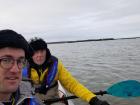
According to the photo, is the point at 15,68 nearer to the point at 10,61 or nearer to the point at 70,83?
the point at 10,61

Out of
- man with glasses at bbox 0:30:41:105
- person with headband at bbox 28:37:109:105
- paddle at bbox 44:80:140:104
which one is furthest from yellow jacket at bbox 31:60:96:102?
man with glasses at bbox 0:30:41:105

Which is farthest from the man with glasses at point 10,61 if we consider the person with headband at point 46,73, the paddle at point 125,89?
the paddle at point 125,89

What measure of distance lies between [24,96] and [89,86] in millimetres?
8387

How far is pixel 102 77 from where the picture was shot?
12.1 meters

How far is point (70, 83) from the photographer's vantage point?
4062 millimetres

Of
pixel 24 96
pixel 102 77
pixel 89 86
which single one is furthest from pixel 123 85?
pixel 102 77

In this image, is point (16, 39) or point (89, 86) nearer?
point (16, 39)

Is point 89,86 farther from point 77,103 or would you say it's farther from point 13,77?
point 13,77

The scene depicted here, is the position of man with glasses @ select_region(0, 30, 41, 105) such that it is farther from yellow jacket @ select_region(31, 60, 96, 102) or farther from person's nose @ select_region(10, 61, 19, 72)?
yellow jacket @ select_region(31, 60, 96, 102)

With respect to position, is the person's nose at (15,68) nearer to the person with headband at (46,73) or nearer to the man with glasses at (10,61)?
the man with glasses at (10,61)

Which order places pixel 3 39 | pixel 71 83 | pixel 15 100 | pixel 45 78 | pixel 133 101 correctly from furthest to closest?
pixel 133 101 < pixel 45 78 < pixel 71 83 < pixel 15 100 < pixel 3 39

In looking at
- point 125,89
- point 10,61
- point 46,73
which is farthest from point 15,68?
point 125,89

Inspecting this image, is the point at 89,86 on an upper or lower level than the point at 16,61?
lower

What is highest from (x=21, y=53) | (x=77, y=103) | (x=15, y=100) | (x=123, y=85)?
(x=21, y=53)
